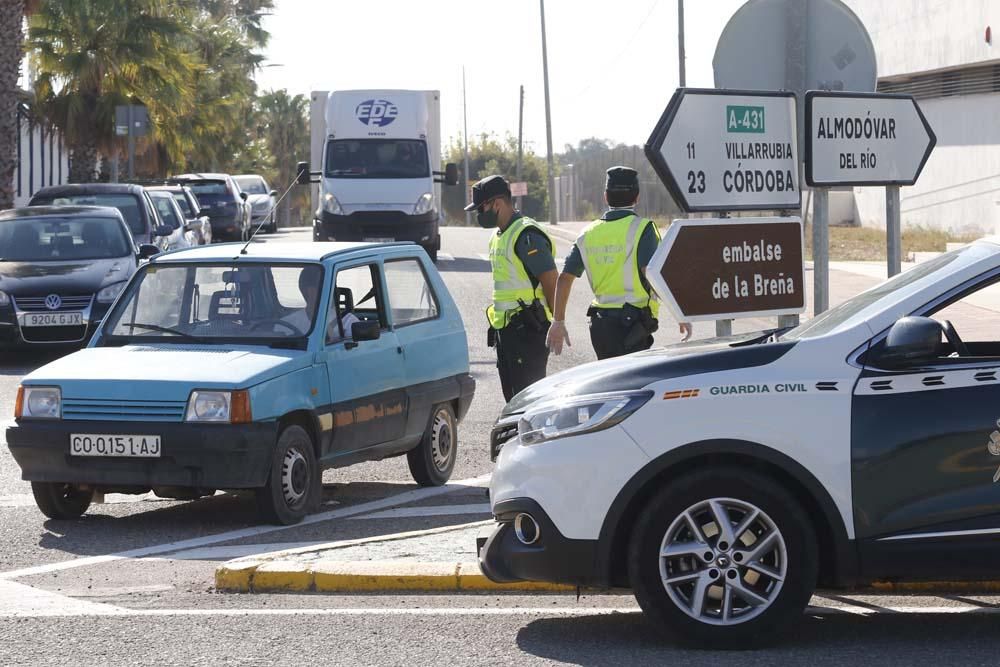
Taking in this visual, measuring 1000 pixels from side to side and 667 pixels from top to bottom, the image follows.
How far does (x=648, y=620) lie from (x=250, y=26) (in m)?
63.6

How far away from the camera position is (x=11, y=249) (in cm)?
1723

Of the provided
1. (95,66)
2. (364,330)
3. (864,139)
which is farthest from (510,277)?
(95,66)

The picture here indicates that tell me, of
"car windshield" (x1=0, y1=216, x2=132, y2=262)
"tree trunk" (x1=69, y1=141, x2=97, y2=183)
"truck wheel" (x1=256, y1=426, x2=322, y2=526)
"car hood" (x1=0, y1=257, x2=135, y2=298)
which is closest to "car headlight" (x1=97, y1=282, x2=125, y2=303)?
"car hood" (x1=0, y1=257, x2=135, y2=298)

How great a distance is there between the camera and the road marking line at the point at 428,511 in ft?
29.9

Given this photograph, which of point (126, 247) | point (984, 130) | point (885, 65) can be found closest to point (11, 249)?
point (126, 247)

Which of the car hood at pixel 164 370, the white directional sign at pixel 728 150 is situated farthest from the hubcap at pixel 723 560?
the car hood at pixel 164 370

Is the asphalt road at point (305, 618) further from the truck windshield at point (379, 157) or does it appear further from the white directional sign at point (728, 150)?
the truck windshield at point (379, 157)

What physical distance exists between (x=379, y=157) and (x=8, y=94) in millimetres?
6596

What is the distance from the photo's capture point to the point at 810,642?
599 cm

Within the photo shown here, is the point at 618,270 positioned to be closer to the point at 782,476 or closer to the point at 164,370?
the point at 164,370

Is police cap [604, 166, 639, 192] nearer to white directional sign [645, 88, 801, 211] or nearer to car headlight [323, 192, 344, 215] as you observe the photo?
white directional sign [645, 88, 801, 211]

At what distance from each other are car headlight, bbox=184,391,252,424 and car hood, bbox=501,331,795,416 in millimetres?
2403

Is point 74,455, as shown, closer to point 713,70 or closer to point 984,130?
point 713,70

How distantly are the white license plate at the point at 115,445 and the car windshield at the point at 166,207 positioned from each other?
1528 centimetres
